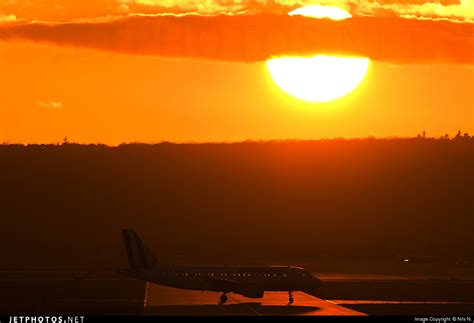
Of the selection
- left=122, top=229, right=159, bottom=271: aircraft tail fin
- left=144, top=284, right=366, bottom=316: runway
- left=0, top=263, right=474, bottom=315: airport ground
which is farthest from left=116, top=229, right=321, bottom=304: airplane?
left=0, top=263, right=474, bottom=315: airport ground

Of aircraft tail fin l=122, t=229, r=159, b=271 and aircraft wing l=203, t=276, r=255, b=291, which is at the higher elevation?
aircraft tail fin l=122, t=229, r=159, b=271

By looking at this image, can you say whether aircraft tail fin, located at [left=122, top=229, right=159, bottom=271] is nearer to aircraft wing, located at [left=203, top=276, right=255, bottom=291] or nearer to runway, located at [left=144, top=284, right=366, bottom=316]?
runway, located at [left=144, top=284, right=366, bottom=316]

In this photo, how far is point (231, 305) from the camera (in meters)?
85.8

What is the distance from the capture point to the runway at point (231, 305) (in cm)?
7781

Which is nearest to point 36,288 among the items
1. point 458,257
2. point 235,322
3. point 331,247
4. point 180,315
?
point 180,315

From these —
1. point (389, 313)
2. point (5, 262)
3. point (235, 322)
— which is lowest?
point (235, 322)

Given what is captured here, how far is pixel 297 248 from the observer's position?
190 m

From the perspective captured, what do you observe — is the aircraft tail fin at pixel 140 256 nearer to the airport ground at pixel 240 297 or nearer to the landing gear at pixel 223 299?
the airport ground at pixel 240 297

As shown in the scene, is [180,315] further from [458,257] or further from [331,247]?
[331,247]

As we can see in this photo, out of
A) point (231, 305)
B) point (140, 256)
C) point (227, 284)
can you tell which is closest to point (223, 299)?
point (227, 284)

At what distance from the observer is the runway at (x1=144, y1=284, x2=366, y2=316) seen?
7781 cm

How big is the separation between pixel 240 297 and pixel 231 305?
9.80 meters

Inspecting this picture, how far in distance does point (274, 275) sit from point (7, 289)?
28.3 meters

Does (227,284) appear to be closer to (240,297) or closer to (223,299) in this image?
(223,299)
